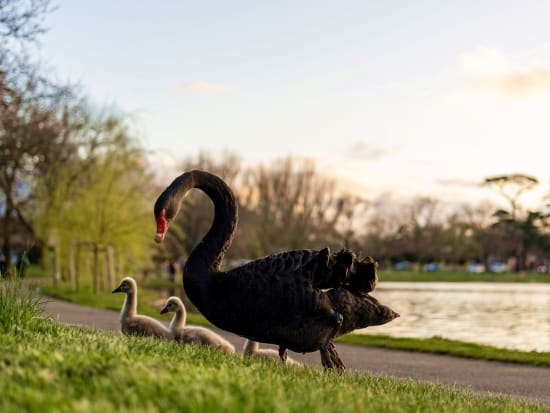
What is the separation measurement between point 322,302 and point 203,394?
2.98m

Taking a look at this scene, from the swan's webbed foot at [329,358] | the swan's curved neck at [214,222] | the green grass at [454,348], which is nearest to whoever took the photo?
the swan's webbed foot at [329,358]

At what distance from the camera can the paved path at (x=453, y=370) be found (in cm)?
1048

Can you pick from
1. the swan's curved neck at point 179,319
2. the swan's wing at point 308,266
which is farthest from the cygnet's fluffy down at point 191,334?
the swan's wing at point 308,266

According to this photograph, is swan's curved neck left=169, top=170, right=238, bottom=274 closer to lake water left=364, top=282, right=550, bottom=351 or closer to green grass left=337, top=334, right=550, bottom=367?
green grass left=337, top=334, right=550, bottom=367

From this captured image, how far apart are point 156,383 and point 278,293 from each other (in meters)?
2.68

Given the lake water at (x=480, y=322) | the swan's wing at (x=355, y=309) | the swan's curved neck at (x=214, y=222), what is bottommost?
the lake water at (x=480, y=322)

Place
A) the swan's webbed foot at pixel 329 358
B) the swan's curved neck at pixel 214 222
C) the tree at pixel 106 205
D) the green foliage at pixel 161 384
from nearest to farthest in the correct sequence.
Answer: the green foliage at pixel 161 384
the swan's webbed foot at pixel 329 358
the swan's curved neck at pixel 214 222
the tree at pixel 106 205

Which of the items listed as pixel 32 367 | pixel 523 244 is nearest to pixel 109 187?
pixel 32 367

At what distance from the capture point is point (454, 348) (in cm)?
1498

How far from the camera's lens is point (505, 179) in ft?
279

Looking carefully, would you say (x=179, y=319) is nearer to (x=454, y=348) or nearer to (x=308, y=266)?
(x=308, y=266)

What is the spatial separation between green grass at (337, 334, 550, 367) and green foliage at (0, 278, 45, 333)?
8.96 m

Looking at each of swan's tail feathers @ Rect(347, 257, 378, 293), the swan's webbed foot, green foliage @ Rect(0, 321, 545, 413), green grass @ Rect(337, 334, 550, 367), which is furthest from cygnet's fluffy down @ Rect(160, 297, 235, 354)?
green grass @ Rect(337, 334, 550, 367)

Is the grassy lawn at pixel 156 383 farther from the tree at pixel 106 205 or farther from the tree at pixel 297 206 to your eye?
the tree at pixel 297 206
